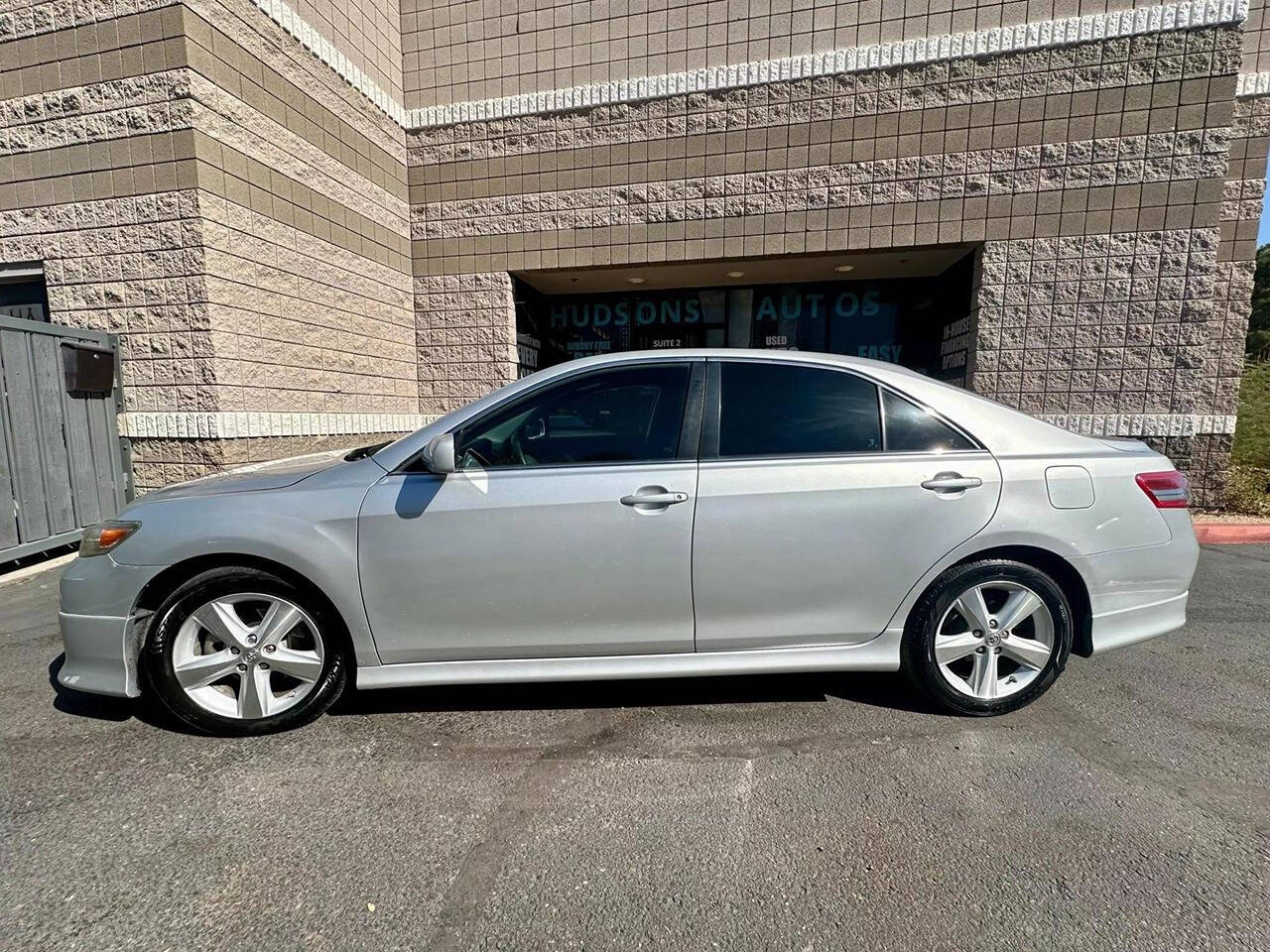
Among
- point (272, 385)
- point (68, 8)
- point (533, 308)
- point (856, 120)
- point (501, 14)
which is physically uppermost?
point (501, 14)

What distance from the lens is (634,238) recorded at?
7.82m

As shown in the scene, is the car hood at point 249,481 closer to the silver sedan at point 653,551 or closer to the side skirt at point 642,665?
the silver sedan at point 653,551

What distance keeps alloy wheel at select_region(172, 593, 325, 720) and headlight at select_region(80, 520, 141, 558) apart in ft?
1.54

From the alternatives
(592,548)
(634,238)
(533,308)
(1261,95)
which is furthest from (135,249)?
(1261,95)

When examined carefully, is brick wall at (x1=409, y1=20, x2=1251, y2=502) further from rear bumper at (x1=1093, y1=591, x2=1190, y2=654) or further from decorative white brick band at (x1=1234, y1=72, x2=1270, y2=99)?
rear bumper at (x1=1093, y1=591, x2=1190, y2=654)

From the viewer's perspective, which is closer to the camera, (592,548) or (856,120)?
(592,548)

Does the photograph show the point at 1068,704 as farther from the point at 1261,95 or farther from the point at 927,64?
the point at 1261,95

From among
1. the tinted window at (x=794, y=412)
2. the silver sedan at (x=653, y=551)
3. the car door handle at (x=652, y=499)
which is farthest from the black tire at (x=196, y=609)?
the tinted window at (x=794, y=412)

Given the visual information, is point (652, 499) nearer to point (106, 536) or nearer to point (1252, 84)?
point (106, 536)

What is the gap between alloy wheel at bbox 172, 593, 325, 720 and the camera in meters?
2.53

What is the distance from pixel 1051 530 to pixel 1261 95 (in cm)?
802

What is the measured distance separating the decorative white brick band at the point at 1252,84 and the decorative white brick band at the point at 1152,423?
364cm

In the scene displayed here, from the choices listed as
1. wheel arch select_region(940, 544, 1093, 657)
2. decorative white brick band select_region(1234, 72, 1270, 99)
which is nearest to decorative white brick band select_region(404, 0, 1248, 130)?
decorative white brick band select_region(1234, 72, 1270, 99)

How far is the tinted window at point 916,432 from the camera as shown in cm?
264
